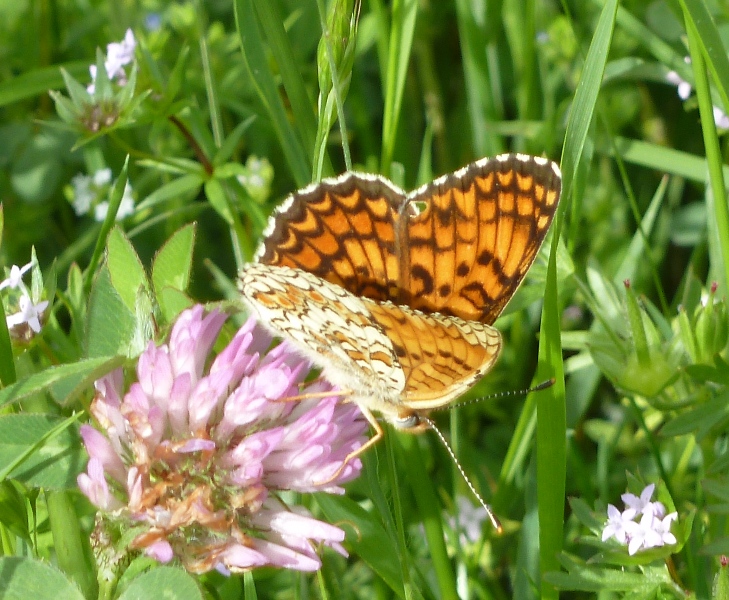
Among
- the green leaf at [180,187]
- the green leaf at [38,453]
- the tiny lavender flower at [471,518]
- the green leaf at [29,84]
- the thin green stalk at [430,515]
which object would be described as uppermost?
the green leaf at [29,84]

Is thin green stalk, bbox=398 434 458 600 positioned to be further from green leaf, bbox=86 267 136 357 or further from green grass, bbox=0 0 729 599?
green leaf, bbox=86 267 136 357

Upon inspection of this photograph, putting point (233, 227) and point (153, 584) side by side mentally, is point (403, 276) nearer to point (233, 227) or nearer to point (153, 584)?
point (233, 227)

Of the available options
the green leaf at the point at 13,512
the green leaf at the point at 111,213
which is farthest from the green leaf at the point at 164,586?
the green leaf at the point at 111,213

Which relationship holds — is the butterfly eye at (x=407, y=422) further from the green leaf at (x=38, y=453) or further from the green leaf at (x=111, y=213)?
the green leaf at (x=111, y=213)

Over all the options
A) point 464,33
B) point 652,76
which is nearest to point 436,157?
point 464,33

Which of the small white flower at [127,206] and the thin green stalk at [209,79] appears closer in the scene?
the thin green stalk at [209,79]

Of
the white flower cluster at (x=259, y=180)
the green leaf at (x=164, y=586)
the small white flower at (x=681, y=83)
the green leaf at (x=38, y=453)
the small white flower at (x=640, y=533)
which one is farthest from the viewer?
the white flower cluster at (x=259, y=180)

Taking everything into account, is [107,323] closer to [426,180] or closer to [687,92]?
[426,180]
